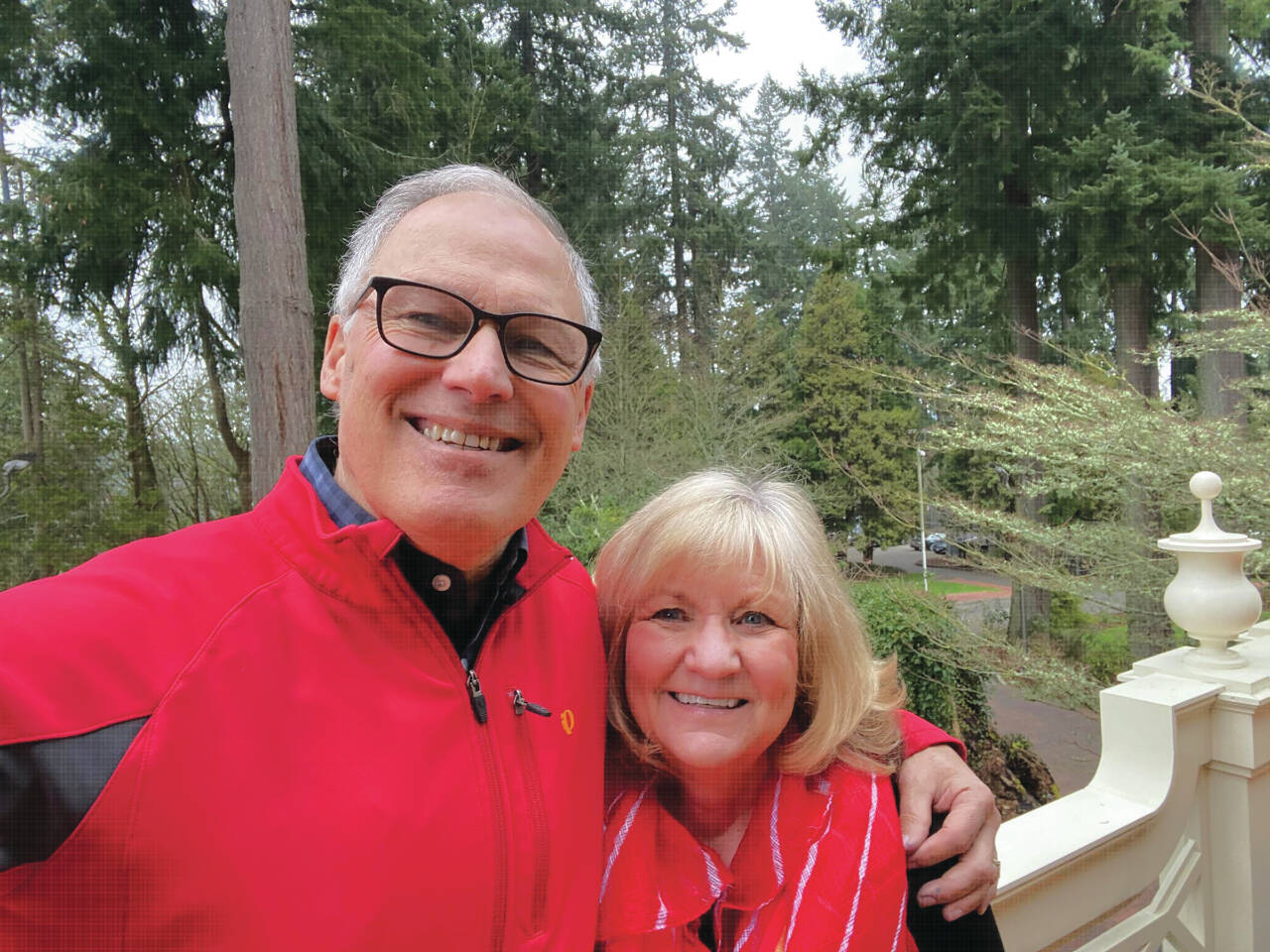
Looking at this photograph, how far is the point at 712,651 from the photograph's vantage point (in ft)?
3.97

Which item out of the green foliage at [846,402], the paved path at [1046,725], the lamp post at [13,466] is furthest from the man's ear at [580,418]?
the green foliage at [846,402]

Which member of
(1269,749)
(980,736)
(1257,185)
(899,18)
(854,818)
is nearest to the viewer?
(854,818)

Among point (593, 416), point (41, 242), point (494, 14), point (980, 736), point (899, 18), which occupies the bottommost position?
point (980, 736)

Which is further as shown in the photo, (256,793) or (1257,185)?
(1257,185)

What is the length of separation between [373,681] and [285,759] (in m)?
0.12

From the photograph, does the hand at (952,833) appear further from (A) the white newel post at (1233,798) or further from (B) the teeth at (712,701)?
(A) the white newel post at (1233,798)

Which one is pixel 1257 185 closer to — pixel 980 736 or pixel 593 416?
pixel 980 736

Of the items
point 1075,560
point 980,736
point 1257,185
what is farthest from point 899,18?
point 980,736

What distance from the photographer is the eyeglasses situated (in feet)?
3.29

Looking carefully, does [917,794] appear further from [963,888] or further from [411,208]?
[411,208]

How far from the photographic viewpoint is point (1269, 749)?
2.20 m

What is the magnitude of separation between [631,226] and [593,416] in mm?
6820

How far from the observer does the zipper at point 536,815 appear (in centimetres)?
95

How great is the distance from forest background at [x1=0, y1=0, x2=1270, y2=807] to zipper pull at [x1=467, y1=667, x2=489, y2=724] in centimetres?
331
